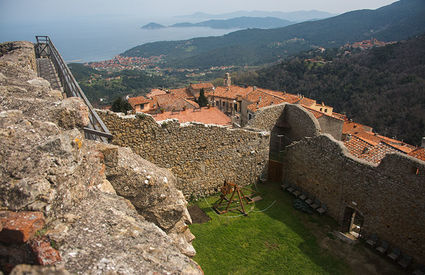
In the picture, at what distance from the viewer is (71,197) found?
12.5ft

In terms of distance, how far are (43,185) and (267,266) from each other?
24.4 feet

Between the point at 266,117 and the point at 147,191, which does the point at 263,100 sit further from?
the point at 147,191

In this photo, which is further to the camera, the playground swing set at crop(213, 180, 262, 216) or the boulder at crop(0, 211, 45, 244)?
the playground swing set at crop(213, 180, 262, 216)

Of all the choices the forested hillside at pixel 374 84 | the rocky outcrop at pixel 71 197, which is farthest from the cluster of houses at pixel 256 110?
the forested hillside at pixel 374 84

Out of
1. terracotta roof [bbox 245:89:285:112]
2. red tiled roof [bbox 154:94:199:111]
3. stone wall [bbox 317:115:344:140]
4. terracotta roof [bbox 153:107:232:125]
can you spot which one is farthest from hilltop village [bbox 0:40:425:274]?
red tiled roof [bbox 154:94:199:111]

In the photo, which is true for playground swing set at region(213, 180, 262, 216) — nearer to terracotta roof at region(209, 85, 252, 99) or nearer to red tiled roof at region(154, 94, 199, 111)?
red tiled roof at region(154, 94, 199, 111)

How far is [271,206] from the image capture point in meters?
12.0

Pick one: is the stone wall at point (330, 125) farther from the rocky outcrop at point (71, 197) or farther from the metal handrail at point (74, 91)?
the rocky outcrop at point (71, 197)

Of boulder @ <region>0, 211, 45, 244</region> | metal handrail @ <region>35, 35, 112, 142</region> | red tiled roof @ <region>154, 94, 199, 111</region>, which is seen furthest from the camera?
red tiled roof @ <region>154, 94, 199, 111</region>

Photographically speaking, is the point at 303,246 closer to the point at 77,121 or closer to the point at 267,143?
the point at 267,143

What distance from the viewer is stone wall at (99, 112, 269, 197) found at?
32.1 ft

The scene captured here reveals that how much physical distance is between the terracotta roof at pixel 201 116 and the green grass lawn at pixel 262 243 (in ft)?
42.4

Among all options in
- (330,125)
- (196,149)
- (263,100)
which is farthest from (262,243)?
(263,100)

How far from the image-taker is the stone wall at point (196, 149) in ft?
32.1
